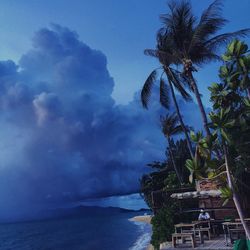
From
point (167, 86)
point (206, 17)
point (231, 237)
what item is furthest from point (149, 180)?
point (231, 237)

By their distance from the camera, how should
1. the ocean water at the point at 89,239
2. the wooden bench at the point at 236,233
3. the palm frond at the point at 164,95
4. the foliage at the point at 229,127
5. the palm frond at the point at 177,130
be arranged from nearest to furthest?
the foliage at the point at 229,127
the wooden bench at the point at 236,233
the palm frond at the point at 164,95
the palm frond at the point at 177,130
the ocean water at the point at 89,239

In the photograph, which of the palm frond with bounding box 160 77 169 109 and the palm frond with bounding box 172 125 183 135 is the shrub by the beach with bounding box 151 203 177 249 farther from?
the palm frond with bounding box 172 125 183 135

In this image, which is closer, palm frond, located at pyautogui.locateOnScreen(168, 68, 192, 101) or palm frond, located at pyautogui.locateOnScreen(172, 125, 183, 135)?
palm frond, located at pyautogui.locateOnScreen(168, 68, 192, 101)

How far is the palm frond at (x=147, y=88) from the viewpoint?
21.2 m

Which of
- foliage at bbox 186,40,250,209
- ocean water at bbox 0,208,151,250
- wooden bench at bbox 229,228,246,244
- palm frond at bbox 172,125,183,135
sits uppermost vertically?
palm frond at bbox 172,125,183,135

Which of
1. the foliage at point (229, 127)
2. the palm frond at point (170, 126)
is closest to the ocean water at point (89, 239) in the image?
the palm frond at point (170, 126)

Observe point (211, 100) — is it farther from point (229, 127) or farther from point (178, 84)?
point (178, 84)

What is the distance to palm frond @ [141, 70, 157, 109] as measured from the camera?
69.5 ft

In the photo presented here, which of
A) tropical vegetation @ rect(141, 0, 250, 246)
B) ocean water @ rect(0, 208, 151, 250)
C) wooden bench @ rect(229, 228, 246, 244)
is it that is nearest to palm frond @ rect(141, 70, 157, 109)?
tropical vegetation @ rect(141, 0, 250, 246)

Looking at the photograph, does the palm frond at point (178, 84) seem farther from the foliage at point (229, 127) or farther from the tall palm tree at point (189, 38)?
the foliage at point (229, 127)

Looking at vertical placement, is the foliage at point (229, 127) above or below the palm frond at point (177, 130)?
below

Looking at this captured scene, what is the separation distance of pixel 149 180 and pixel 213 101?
23434mm

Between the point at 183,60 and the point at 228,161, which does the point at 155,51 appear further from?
the point at 228,161

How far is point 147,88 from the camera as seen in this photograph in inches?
838
